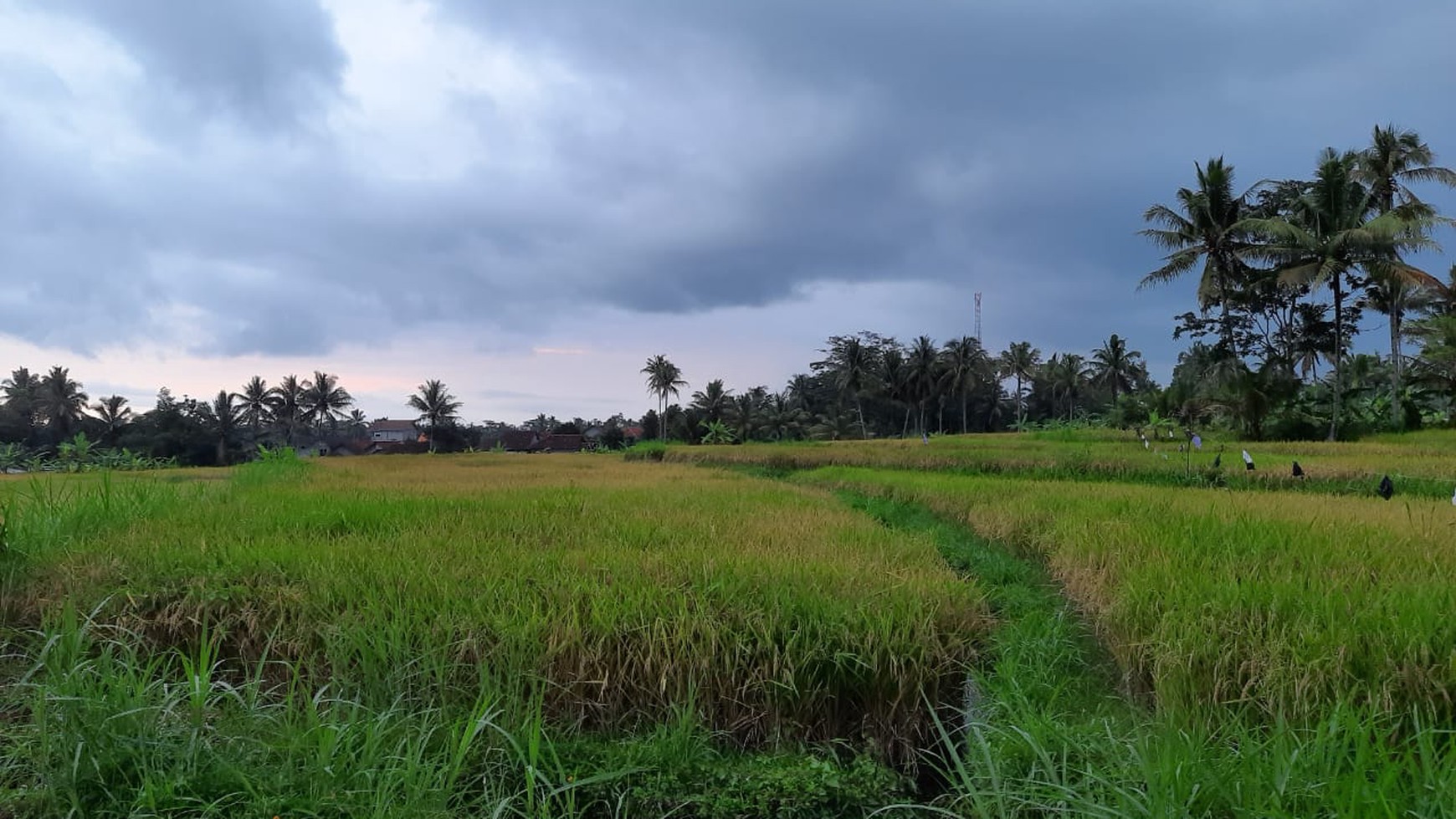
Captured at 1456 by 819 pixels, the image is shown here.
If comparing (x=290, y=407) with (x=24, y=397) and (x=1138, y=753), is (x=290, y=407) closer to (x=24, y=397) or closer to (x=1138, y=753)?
(x=24, y=397)

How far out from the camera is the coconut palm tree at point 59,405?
140ft

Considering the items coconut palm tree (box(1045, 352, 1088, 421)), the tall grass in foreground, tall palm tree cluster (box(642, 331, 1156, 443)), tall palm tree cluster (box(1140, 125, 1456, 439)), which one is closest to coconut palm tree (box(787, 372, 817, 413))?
tall palm tree cluster (box(642, 331, 1156, 443))

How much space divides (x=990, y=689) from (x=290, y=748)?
9.51 ft

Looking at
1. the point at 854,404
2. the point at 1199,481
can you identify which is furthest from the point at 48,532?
the point at 854,404

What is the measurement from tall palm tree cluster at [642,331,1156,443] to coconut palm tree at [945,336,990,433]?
0.23ft

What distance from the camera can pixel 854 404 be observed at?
59.6m

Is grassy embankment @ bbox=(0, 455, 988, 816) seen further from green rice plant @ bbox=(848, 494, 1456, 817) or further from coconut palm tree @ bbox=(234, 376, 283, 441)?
coconut palm tree @ bbox=(234, 376, 283, 441)

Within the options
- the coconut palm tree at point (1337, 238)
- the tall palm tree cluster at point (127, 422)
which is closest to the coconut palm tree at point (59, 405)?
the tall palm tree cluster at point (127, 422)

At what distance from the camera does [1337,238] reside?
65.2ft

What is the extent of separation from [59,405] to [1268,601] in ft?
193

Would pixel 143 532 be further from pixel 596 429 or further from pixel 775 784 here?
pixel 596 429

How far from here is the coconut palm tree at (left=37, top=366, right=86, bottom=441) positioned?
42719 millimetres

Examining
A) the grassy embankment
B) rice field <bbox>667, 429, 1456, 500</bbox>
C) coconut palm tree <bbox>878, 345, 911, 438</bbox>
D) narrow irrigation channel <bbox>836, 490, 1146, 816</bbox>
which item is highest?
coconut palm tree <bbox>878, 345, 911, 438</bbox>

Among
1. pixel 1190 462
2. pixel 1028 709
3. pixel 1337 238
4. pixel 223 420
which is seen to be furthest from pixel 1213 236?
pixel 223 420
